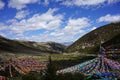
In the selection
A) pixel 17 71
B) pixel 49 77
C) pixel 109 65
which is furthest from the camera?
pixel 17 71

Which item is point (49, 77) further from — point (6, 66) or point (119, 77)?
point (6, 66)

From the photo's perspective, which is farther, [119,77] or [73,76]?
[73,76]

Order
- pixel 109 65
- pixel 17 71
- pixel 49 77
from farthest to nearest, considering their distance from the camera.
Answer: pixel 17 71 → pixel 109 65 → pixel 49 77

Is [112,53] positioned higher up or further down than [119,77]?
higher up

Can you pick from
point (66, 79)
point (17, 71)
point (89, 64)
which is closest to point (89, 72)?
point (89, 64)

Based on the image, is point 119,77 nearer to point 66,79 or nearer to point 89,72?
point 89,72

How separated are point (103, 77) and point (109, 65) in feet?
7.73

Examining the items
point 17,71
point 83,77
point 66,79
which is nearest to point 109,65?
point 83,77

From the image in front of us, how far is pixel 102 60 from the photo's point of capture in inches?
1593

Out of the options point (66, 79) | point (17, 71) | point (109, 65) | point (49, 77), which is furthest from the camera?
point (17, 71)

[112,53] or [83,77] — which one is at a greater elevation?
[112,53]

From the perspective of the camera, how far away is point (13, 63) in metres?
53.6

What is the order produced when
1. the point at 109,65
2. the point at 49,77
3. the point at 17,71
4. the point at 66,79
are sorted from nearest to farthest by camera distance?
the point at 49,77, the point at 109,65, the point at 66,79, the point at 17,71

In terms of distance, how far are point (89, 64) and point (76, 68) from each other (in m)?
2.10
